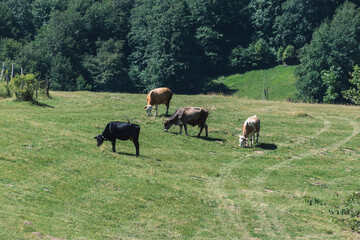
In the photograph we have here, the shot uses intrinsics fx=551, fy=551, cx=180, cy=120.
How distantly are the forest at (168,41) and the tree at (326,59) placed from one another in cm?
411

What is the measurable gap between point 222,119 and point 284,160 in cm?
1386

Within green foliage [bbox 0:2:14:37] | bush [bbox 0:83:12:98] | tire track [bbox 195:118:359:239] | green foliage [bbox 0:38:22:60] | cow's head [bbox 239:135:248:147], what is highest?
green foliage [bbox 0:2:14:37]

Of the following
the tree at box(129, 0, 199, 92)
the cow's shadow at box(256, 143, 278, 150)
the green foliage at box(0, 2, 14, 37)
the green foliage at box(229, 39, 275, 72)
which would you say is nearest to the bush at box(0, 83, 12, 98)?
the cow's shadow at box(256, 143, 278, 150)

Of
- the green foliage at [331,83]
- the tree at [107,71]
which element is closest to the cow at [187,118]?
the green foliage at [331,83]

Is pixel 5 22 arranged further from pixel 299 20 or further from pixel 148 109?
pixel 148 109

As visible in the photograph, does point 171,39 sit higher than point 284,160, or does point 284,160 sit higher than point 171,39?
point 171,39

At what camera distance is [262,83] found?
117 m

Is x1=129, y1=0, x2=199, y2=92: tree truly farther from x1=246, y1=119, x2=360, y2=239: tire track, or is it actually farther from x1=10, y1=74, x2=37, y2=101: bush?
x1=246, y1=119, x2=360, y2=239: tire track

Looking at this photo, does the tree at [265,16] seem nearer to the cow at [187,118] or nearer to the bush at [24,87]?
the bush at [24,87]

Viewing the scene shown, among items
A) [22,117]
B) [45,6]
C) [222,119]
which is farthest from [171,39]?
[22,117]

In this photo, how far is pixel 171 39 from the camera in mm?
121875

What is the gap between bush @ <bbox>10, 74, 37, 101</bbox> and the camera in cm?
5238

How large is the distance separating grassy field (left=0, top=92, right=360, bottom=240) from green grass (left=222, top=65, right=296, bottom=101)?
2279 inches

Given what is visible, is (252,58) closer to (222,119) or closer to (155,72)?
(155,72)
